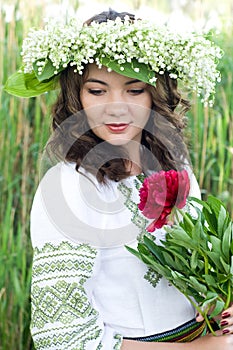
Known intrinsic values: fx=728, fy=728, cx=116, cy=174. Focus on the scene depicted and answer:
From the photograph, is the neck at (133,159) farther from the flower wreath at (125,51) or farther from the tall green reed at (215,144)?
the tall green reed at (215,144)

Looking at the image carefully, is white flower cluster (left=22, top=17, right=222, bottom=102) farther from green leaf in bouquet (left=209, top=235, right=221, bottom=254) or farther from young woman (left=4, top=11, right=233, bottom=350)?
green leaf in bouquet (left=209, top=235, right=221, bottom=254)

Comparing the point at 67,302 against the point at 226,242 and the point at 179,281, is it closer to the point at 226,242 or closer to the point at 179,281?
the point at 179,281

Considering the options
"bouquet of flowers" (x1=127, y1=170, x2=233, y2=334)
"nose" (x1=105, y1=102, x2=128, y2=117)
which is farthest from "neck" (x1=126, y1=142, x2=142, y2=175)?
"bouquet of flowers" (x1=127, y1=170, x2=233, y2=334)

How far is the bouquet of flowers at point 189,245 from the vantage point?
145cm

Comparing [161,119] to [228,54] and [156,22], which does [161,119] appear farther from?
[228,54]

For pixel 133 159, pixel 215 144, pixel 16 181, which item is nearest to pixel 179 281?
pixel 133 159

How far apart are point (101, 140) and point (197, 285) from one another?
436 millimetres

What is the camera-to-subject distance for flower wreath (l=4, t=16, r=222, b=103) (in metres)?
1.58

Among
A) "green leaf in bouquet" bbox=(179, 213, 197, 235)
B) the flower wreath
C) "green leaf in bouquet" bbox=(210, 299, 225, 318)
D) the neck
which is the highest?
the flower wreath

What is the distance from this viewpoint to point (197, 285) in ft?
4.75

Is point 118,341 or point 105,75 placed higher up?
point 105,75

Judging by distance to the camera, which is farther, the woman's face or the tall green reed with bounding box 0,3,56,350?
the tall green reed with bounding box 0,3,56,350

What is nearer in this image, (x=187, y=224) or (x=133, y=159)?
(x=187, y=224)

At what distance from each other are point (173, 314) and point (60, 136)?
0.50m
